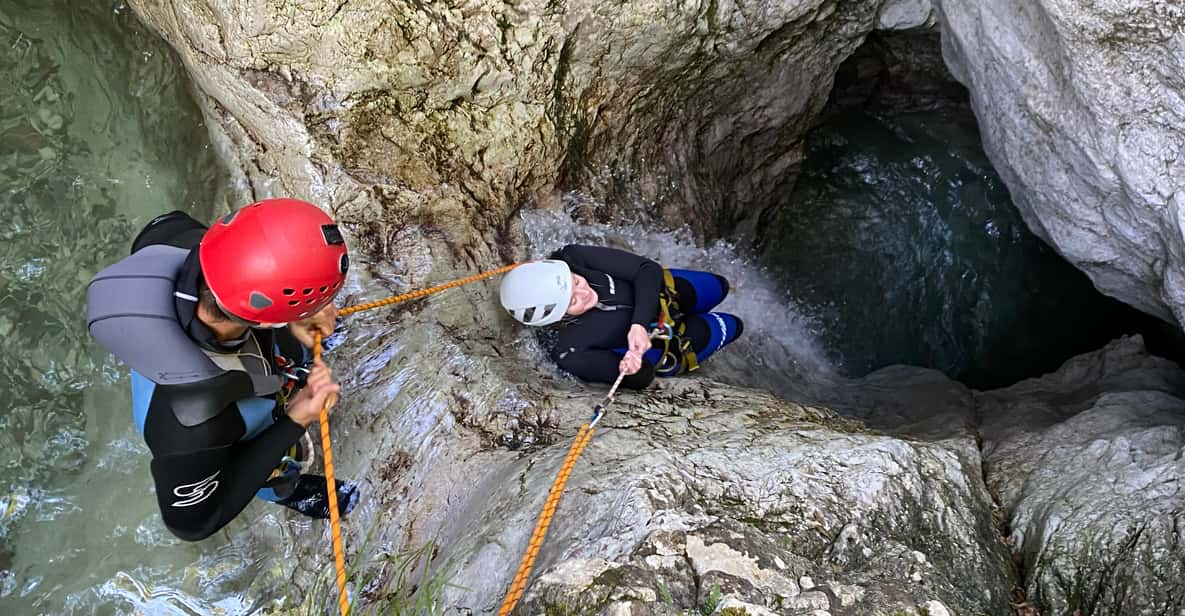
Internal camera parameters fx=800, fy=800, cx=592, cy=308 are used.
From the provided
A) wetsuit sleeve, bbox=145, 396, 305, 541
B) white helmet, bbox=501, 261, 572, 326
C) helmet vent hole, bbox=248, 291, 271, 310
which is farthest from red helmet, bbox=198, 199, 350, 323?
white helmet, bbox=501, 261, 572, 326

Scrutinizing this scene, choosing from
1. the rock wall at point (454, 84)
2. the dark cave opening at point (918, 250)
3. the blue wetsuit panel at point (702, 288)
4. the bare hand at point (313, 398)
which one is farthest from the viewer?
the dark cave opening at point (918, 250)

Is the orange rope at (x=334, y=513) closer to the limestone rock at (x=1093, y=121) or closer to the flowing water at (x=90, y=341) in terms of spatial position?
the flowing water at (x=90, y=341)

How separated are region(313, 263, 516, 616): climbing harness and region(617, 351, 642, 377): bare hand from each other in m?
0.74

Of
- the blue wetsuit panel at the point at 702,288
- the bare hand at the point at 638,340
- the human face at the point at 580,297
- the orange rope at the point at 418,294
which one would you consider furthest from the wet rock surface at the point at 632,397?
the blue wetsuit panel at the point at 702,288

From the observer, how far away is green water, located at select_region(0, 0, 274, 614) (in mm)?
3723

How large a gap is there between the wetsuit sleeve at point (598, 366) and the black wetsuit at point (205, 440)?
1.58 metres

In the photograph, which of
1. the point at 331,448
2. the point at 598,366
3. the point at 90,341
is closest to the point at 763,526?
the point at 598,366

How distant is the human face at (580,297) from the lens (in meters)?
4.11

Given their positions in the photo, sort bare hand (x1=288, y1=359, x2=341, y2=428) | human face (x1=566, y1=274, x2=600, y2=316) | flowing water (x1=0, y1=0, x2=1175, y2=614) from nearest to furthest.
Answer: bare hand (x1=288, y1=359, x2=341, y2=428) < flowing water (x1=0, y1=0, x2=1175, y2=614) < human face (x1=566, y1=274, x2=600, y2=316)

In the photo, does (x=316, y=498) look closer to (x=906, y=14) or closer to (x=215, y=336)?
(x=215, y=336)

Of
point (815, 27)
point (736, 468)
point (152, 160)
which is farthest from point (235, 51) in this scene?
point (815, 27)

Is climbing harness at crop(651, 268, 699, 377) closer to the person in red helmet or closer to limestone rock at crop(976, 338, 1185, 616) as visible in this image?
limestone rock at crop(976, 338, 1185, 616)

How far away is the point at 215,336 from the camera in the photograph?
2.57 meters

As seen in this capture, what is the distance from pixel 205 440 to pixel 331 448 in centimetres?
123
